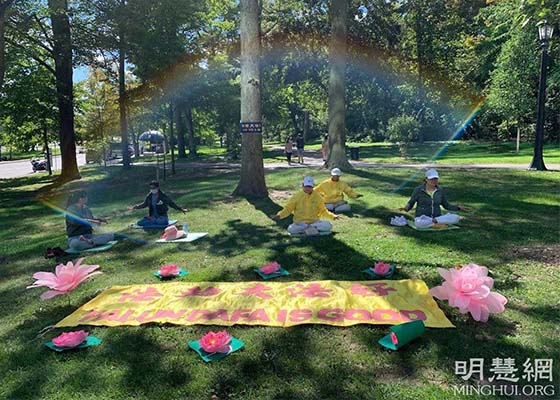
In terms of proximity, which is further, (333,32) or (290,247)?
(333,32)

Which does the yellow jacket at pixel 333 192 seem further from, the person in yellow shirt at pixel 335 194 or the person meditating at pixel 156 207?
the person meditating at pixel 156 207

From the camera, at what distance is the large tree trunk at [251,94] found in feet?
39.3

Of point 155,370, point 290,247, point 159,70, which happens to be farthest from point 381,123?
point 155,370

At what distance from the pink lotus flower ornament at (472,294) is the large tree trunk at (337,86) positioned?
13.5m

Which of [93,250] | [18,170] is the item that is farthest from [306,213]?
[18,170]

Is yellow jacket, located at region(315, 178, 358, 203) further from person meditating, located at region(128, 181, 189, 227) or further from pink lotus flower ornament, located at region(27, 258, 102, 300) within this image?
pink lotus flower ornament, located at region(27, 258, 102, 300)

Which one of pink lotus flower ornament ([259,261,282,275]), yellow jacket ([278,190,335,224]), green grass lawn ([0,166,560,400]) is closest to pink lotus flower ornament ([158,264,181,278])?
green grass lawn ([0,166,560,400])

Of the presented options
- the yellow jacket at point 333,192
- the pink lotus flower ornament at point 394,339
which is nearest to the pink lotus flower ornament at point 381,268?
the pink lotus flower ornament at point 394,339

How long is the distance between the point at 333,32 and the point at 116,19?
925cm

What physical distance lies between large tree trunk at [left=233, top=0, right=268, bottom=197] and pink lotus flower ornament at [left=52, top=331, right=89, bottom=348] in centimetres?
887

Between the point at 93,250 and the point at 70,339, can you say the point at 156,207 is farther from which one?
the point at 70,339

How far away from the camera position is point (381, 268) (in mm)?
5980

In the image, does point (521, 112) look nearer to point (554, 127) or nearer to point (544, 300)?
point (554, 127)

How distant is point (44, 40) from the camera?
2169 centimetres
